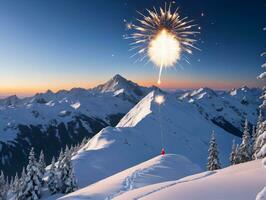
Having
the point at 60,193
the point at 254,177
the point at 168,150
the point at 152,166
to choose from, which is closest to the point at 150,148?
the point at 168,150

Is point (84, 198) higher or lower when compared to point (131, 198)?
lower

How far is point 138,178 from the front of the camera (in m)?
36.9

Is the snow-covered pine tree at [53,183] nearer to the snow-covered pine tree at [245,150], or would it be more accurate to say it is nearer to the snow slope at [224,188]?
the snow-covered pine tree at [245,150]

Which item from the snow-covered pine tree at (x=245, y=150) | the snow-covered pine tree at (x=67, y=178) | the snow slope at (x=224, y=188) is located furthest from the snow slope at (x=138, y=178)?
the snow-covered pine tree at (x=67, y=178)

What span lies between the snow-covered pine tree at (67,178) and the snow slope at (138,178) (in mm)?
18273

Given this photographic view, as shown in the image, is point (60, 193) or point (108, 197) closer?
point (108, 197)

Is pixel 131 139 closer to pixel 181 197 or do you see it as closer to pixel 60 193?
pixel 60 193

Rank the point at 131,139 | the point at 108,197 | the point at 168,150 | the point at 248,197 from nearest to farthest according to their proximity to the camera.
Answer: the point at 248,197 → the point at 108,197 → the point at 131,139 → the point at 168,150

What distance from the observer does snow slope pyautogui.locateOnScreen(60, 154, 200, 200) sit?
3120cm

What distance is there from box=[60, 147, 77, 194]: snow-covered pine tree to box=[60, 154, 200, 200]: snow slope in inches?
719

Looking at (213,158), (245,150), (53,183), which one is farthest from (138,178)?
(245,150)

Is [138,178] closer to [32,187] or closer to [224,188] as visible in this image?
[224,188]

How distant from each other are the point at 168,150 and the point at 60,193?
5102 inches

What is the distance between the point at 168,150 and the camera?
18712 cm
